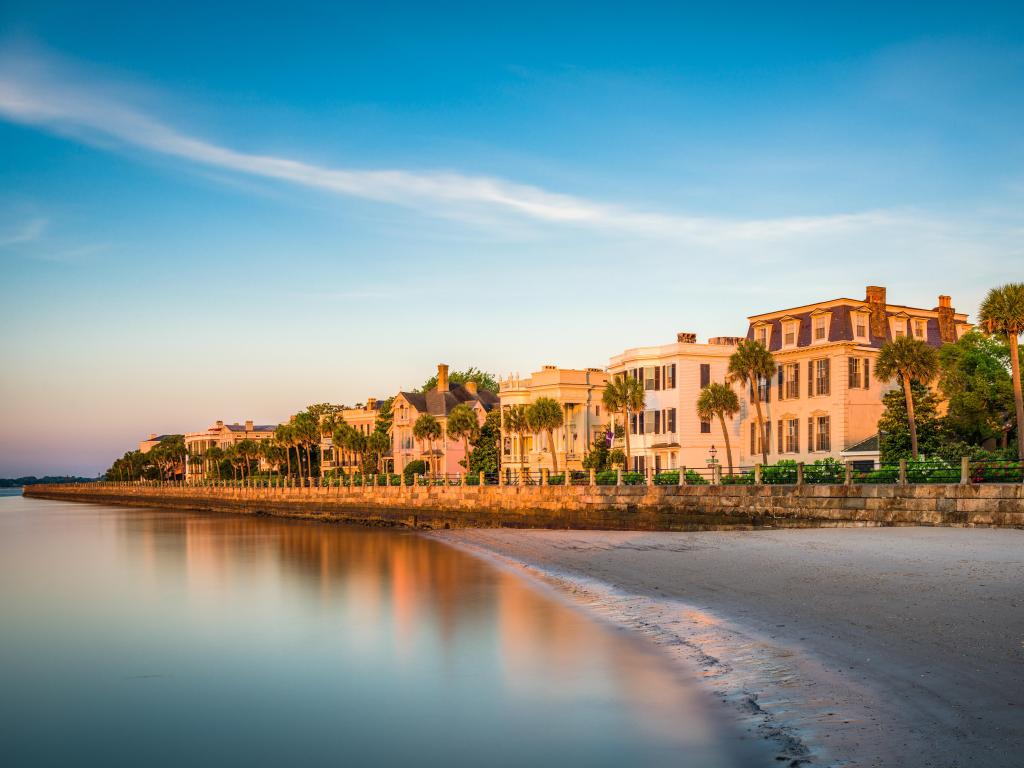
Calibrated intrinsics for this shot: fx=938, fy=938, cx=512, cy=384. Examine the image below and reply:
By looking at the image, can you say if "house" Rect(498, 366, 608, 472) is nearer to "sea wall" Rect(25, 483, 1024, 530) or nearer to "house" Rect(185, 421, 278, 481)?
→ "sea wall" Rect(25, 483, 1024, 530)

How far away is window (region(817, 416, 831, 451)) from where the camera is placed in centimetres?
5428

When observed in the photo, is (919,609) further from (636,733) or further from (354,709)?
(354,709)

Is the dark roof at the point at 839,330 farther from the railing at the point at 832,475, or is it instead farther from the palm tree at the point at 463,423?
the palm tree at the point at 463,423

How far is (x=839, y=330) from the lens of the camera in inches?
2146

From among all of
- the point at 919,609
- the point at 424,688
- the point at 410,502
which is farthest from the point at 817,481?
the point at 410,502

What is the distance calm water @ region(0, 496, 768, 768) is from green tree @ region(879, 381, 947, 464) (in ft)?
87.1

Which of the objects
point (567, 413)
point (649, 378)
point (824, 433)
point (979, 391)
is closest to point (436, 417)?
point (567, 413)

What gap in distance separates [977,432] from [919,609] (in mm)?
39040

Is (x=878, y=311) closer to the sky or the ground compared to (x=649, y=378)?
closer to the sky

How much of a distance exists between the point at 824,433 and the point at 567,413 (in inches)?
1101

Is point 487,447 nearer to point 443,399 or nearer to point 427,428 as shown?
point 427,428

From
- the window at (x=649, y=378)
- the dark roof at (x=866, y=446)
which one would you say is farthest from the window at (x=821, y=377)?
the window at (x=649, y=378)

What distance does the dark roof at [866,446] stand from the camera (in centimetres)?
5225

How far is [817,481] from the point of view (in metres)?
37.4
